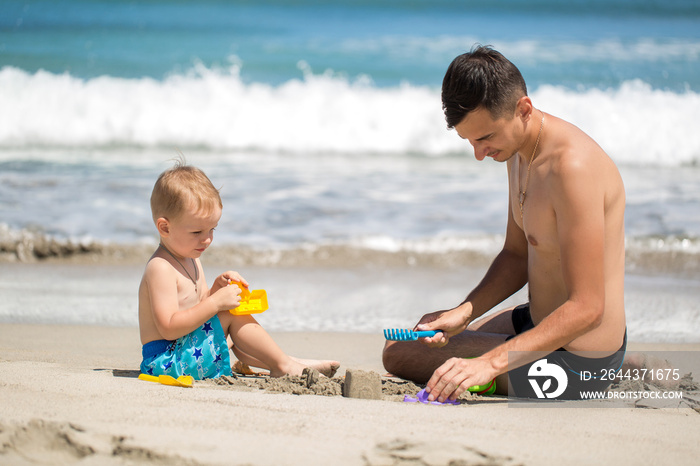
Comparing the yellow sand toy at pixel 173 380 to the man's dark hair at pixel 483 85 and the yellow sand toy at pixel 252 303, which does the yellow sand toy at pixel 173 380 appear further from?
the man's dark hair at pixel 483 85

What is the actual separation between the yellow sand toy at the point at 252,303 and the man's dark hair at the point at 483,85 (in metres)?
1.17

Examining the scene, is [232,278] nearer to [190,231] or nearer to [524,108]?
[190,231]

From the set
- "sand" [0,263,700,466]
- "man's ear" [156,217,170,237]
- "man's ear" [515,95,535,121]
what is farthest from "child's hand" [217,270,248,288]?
"man's ear" [515,95,535,121]

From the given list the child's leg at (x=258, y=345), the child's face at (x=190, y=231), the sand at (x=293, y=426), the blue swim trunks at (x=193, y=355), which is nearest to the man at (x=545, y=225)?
the sand at (x=293, y=426)

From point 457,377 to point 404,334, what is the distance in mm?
306

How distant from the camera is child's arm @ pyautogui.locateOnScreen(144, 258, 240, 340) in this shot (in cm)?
287

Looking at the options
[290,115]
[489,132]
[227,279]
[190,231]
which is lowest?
[227,279]

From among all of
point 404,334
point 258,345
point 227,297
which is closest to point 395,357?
point 404,334

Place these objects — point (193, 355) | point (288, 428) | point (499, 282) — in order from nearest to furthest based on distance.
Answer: point (288, 428) → point (193, 355) → point (499, 282)

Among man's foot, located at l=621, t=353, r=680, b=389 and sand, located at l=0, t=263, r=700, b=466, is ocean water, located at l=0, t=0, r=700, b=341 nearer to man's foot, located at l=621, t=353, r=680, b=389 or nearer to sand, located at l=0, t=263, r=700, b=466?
man's foot, located at l=621, t=353, r=680, b=389

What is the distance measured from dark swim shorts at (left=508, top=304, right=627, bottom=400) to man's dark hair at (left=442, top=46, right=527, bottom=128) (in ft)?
3.41

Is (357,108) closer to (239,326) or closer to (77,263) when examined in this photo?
(77,263)

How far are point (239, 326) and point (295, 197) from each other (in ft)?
14.5

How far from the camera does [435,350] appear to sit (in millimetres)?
3172
